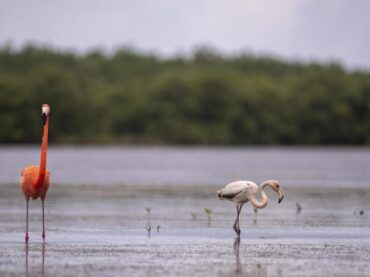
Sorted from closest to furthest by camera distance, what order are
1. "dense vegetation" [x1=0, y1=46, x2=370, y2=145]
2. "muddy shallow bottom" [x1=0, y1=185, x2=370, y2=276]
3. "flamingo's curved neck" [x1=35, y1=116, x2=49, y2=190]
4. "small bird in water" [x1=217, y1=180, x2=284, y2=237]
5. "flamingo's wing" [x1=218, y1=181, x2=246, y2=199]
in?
"muddy shallow bottom" [x1=0, y1=185, x2=370, y2=276] < "flamingo's curved neck" [x1=35, y1=116, x2=49, y2=190] < "small bird in water" [x1=217, y1=180, x2=284, y2=237] < "flamingo's wing" [x1=218, y1=181, x2=246, y2=199] < "dense vegetation" [x1=0, y1=46, x2=370, y2=145]

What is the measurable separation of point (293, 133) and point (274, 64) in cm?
8071

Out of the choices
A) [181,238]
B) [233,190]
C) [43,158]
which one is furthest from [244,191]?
[43,158]

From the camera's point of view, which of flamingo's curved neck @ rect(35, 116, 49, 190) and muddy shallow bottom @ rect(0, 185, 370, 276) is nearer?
muddy shallow bottom @ rect(0, 185, 370, 276)

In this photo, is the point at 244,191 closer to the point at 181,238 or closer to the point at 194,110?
the point at 181,238

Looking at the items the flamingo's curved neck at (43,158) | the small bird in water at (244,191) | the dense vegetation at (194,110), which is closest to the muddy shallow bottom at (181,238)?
the small bird in water at (244,191)

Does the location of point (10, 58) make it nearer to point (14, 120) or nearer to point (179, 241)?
point (14, 120)

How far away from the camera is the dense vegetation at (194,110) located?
108500 millimetres

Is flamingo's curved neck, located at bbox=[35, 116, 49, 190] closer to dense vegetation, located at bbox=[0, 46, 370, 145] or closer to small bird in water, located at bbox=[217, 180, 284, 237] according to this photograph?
small bird in water, located at bbox=[217, 180, 284, 237]

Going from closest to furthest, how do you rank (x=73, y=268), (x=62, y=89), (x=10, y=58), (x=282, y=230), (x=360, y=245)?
(x=73, y=268)
(x=360, y=245)
(x=282, y=230)
(x=62, y=89)
(x=10, y=58)

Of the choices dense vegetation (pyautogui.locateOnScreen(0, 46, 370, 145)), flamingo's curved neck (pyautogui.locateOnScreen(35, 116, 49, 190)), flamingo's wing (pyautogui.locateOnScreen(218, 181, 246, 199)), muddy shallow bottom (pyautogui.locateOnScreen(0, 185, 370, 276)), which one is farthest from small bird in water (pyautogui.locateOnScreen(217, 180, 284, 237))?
dense vegetation (pyautogui.locateOnScreen(0, 46, 370, 145))

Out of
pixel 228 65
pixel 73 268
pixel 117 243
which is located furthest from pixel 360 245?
pixel 228 65

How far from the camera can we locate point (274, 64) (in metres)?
193

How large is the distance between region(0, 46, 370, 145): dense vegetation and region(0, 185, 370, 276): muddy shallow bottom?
80.2 meters

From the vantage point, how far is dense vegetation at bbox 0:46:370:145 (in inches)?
4272
